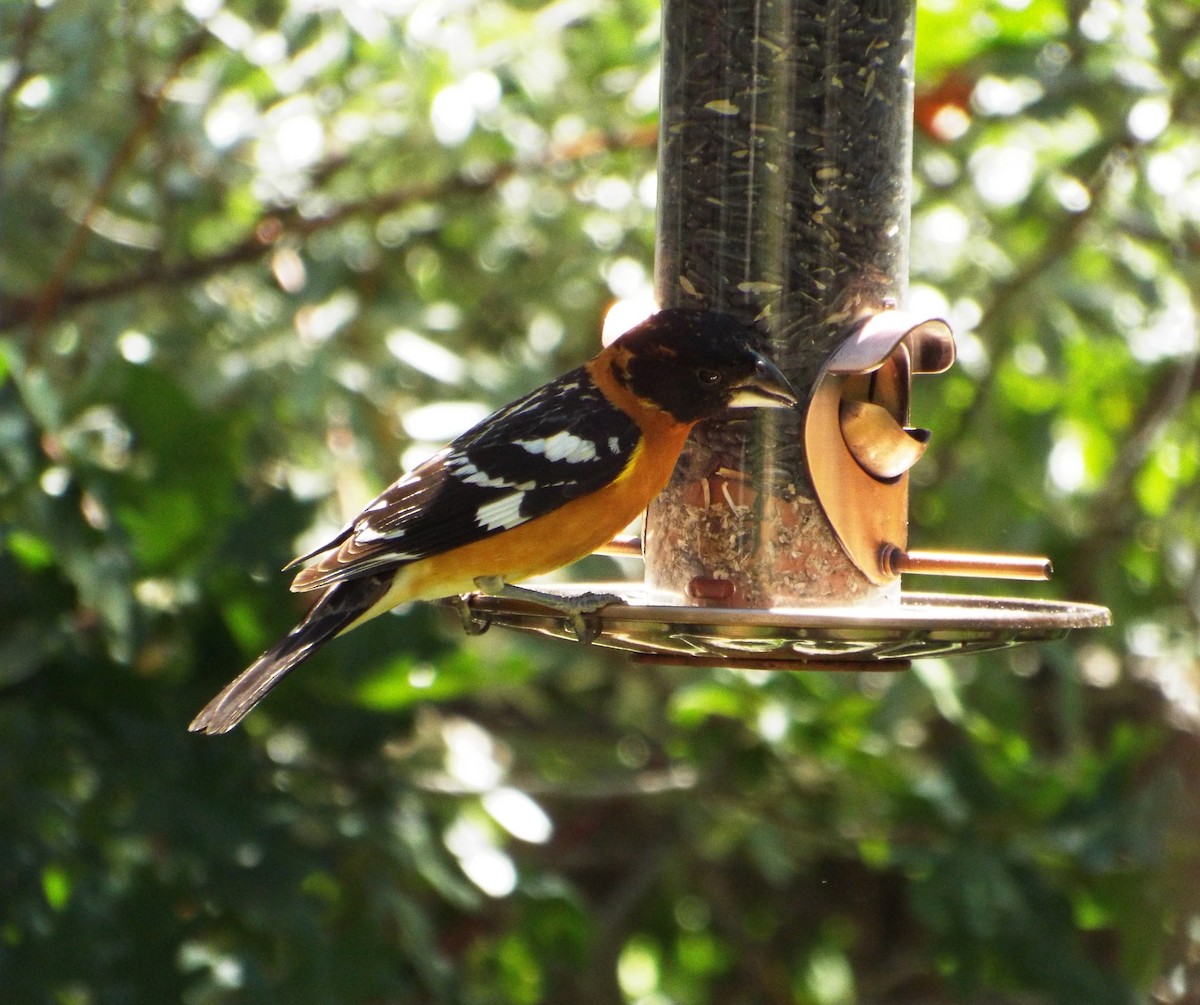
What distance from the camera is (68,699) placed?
15.2 feet

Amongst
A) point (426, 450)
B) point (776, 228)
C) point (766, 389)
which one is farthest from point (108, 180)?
point (766, 389)

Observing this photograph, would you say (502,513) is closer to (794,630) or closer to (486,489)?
(486,489)

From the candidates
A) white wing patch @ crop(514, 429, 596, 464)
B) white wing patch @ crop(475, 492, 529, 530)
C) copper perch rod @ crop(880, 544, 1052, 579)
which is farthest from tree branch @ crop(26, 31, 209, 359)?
copper perch rod @ crop(880, 544, 1052, 579)

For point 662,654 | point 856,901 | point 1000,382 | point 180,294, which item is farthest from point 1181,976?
point 180,294

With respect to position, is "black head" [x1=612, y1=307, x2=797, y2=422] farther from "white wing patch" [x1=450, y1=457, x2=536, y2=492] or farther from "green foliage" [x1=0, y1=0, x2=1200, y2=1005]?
"green foliage" [x1=0, y1=0, x2=1200, y2=1005]

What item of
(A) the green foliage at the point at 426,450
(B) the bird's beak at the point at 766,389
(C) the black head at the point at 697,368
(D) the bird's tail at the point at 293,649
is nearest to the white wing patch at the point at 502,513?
(D) the bird's tail at the point at 293,649

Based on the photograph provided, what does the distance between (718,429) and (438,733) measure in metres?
2.05

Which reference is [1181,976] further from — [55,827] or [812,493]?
[55,827]

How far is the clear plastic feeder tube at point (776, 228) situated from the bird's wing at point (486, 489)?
358mm

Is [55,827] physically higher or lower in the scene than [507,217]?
lower

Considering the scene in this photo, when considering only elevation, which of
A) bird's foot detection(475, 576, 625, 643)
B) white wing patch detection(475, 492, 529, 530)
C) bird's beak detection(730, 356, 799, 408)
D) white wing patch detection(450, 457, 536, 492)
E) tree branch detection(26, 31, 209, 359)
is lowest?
bird's foot detection(475, 576, 625, 643)

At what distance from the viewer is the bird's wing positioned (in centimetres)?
353

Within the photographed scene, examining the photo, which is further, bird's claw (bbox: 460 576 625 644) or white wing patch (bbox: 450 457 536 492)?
white wing patch (bbox: 450 457 536 492)

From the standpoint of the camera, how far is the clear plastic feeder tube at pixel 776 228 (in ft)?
12.5
